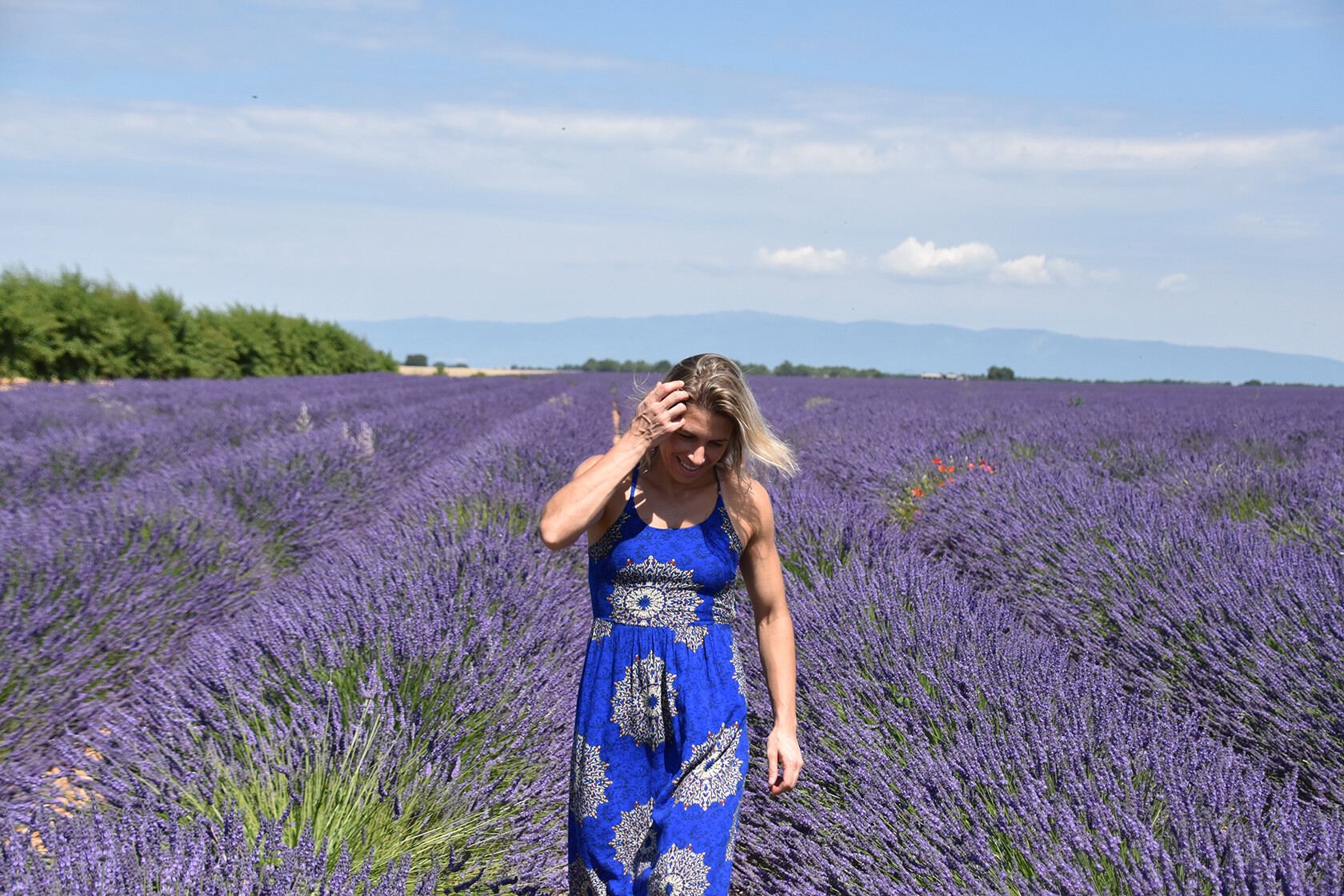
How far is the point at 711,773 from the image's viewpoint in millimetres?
1459

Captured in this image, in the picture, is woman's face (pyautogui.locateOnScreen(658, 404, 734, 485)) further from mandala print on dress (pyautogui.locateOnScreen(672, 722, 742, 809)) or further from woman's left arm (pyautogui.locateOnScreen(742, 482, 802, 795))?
mandala print on dress (pyautogui.locateOnScreen(672, 722, 742, 809))

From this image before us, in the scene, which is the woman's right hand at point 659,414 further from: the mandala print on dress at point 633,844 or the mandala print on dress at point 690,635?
the mandala print on dress at point 633,844

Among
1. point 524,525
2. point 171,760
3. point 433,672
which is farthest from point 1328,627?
point 524,525

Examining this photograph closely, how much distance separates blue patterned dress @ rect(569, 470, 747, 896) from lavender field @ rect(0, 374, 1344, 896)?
0.37 meters

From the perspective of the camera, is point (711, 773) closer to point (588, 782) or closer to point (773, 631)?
point (588, 782)

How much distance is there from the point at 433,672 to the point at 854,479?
4462 mm

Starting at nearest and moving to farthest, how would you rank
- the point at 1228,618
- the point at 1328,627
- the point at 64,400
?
the point at 1328,627, the point at 1228,618, the point at 64,400

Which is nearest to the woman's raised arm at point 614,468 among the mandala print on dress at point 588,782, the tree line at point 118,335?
the mandala print on dress at point 588,782

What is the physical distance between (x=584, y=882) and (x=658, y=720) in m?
0.31

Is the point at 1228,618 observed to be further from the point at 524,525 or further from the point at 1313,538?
the point at 524,525

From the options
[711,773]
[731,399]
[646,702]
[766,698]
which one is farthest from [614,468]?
[766,698]

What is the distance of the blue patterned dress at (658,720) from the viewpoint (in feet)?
4.71

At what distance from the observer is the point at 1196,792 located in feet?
5.05

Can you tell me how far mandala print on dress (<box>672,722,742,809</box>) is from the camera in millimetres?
1437
